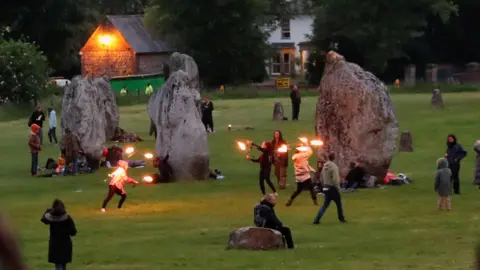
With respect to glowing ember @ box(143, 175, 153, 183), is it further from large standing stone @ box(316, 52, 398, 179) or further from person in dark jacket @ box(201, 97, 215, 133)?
person in dark jacket @ box(201, 97, 215, 133)

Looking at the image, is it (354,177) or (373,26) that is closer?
(354,177)

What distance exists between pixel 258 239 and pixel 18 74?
5041cm

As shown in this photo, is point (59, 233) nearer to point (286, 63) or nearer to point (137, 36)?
point (137, 36)

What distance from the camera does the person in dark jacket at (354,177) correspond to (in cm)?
2903

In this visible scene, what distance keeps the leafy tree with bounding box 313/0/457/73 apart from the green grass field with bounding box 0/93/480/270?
5171 centimetres

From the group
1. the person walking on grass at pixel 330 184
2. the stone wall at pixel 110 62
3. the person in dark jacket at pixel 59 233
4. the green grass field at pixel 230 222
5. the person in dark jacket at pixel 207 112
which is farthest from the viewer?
the stone wall at pixel 110 62

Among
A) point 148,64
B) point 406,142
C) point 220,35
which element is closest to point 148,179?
point 406,142

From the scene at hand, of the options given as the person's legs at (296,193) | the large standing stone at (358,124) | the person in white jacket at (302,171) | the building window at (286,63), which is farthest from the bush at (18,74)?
the building window at (286,63)

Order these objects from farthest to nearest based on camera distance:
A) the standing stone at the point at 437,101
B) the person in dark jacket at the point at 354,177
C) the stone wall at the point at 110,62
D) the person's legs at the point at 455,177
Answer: the stone wall at the point at 110,62 → the standing stone at the point at 437,101 → the person in dark jacket at the point at 354,177 → the person's legs at the point at 455,177

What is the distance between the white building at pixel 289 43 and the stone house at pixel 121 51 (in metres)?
20.0

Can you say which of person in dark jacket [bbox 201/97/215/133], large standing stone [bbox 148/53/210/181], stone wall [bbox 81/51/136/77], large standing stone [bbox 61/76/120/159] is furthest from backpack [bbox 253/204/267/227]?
stone wall [bbox 81/51/136/77]

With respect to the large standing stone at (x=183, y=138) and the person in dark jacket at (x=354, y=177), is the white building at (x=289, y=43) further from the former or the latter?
the person in dark jacket at (x=354, y=177)

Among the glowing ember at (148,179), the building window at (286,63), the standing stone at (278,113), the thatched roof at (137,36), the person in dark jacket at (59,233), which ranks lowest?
the glowing ember at (148,179)

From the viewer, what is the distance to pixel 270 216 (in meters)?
18.2
